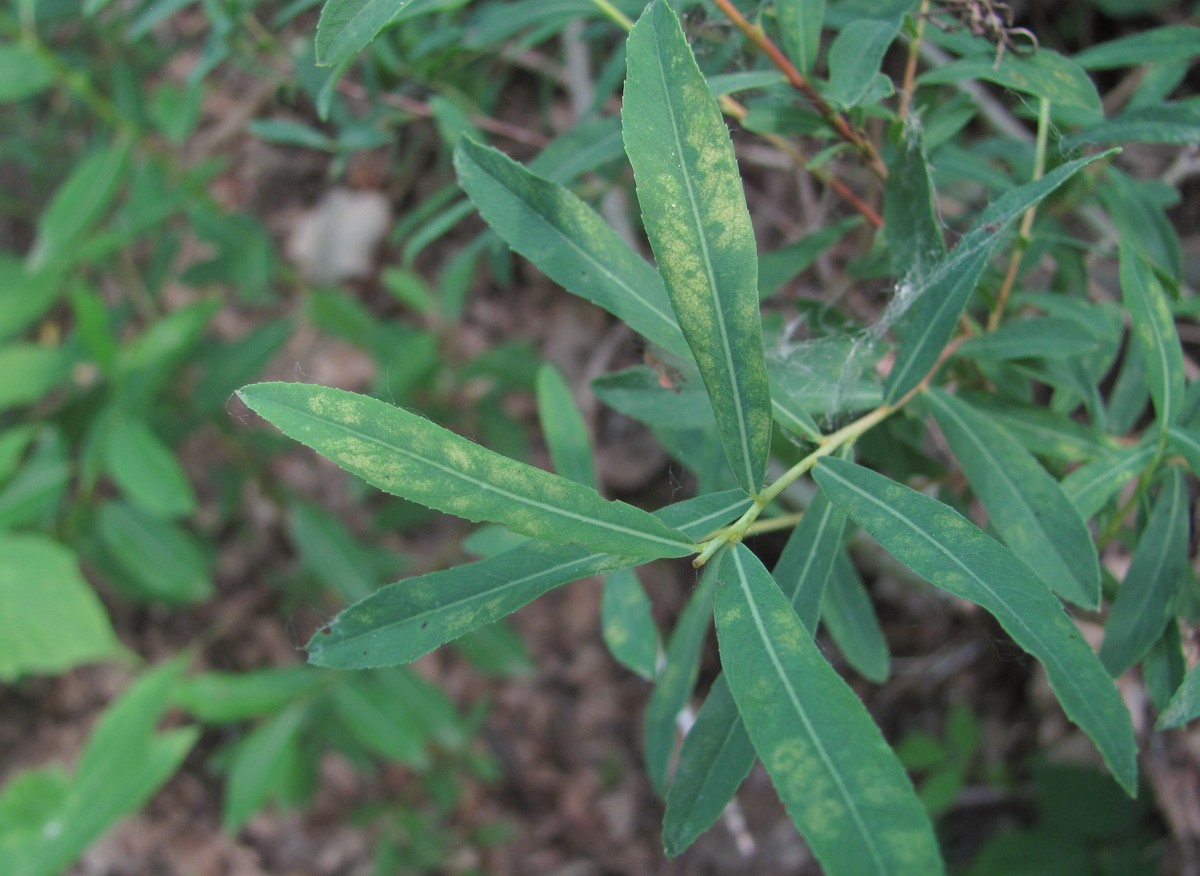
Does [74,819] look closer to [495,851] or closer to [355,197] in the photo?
[495,851]

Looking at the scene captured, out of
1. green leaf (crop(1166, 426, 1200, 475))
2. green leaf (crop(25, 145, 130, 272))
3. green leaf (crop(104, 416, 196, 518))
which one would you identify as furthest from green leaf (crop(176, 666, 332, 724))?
green leaf (crop(1166, 426, 1200, 475))

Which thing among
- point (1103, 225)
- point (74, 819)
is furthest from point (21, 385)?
point (1103, 225)

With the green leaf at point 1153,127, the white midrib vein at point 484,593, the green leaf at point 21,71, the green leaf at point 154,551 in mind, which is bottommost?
the green leaf at point 154,551

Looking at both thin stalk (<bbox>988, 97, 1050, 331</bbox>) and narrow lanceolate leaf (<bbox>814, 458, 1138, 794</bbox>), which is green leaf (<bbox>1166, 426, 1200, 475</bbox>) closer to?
thin stalk (<bbox>988, 97, 1050, 331</bbox>)

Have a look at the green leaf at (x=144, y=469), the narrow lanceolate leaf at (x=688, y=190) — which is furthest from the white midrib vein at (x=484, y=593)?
the green leaf at (x=144, y=469)

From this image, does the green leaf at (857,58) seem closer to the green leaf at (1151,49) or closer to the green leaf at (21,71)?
the green leaf at (1151,49)

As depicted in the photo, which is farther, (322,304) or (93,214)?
(322,304)
